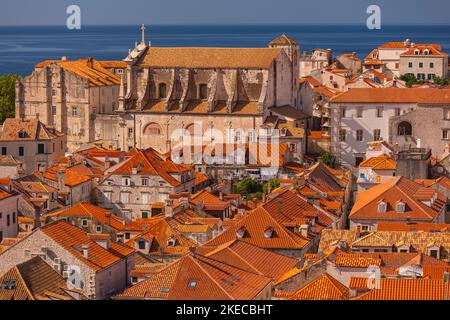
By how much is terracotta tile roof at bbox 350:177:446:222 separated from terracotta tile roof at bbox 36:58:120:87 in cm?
3371

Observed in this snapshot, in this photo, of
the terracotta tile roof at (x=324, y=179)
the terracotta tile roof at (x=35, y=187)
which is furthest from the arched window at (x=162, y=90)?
the terracotta tile roof at (x=35, y=187)

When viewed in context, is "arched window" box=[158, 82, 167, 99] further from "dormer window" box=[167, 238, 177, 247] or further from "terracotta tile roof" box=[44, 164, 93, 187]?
"dormer window" box=[167, 238, 177, 247]

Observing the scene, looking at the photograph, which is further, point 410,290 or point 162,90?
point 162,90

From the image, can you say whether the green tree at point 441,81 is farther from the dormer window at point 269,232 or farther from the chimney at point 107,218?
the dormer window at point 269,232

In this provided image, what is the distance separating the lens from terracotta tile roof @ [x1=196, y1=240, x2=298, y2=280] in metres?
30.8

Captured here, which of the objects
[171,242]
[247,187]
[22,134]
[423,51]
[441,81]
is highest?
[423,51]

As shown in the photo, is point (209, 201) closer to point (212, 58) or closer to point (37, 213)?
point (37, 213)

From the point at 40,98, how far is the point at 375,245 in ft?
142

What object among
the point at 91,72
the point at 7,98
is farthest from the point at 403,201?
the point at 7,98

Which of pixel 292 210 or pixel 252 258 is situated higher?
pixel 292 210

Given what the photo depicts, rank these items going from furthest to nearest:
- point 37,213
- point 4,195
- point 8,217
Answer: point 37,213, point 4,195, point 8,217

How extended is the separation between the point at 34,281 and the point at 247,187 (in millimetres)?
27940

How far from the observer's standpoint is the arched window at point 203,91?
70.5 m

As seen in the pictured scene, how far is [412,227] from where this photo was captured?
132 feet
